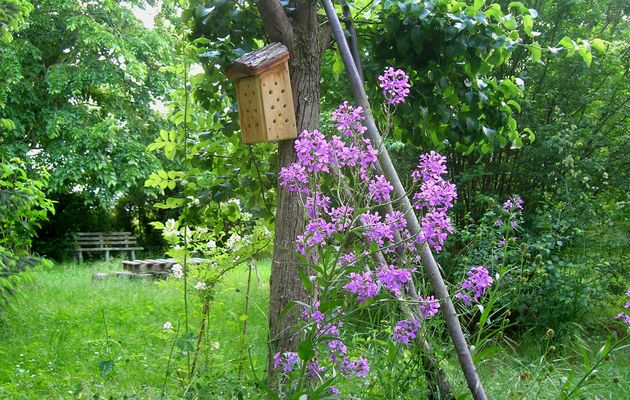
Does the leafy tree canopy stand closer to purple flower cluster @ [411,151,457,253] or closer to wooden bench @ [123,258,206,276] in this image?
wooden bench @ [123,258,206,276]

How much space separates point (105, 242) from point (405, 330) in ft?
48.6

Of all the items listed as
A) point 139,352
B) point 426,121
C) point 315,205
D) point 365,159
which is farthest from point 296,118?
point 139,352

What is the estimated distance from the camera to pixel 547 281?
4.91m

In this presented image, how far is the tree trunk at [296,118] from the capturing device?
2.44 metres

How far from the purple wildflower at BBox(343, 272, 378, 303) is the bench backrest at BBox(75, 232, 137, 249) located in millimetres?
14616

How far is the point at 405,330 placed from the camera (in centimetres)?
183

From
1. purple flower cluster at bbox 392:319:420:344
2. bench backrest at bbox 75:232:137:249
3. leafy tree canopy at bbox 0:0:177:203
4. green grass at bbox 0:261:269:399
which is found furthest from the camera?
bench backrest at bbox 75:232:137:249

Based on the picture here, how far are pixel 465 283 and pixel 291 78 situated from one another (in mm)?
1160

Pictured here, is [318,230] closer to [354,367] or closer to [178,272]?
[354,367]

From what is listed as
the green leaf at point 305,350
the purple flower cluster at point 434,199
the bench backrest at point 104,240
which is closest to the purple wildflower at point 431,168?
the purple flower cluster at point 434,199

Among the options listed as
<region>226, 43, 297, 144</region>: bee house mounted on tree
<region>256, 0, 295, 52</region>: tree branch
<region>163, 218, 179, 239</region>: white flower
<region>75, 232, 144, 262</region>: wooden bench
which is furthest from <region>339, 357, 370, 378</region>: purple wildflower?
<region>75, 232, 144, 262</region>: wooden bench

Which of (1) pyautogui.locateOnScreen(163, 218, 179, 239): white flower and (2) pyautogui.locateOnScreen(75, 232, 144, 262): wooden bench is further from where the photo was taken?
(2) pyautogui.locateOnScreen(75, 232, 144, 262): wooden bench

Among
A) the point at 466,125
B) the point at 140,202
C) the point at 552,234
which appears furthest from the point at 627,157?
the point at 140,202

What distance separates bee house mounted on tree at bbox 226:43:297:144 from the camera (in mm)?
2406
